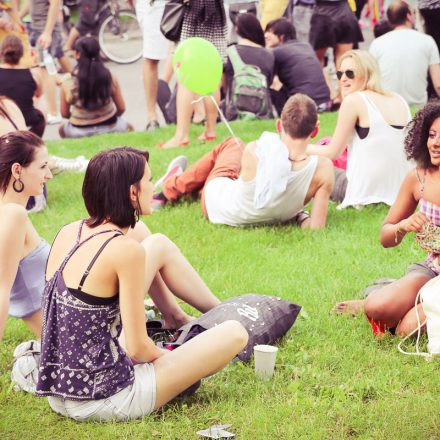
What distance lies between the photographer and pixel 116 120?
9938 millimetres

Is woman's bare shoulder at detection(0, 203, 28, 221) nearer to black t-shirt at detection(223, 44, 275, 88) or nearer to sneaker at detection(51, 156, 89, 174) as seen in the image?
sneaker at detection(51, 156, 89, 174)

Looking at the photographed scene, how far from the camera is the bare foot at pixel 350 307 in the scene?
468 centimetres

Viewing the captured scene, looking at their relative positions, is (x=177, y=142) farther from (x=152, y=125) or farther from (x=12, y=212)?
(x=12, y=212)

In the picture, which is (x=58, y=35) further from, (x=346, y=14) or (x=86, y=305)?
(x=86, y=305)

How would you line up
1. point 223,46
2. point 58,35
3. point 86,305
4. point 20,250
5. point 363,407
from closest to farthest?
1. point 86,305
2. point 363,407
3. point 20,250
4. point 223,46
5. point 58,35

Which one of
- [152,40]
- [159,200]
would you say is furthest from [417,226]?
[152,40]

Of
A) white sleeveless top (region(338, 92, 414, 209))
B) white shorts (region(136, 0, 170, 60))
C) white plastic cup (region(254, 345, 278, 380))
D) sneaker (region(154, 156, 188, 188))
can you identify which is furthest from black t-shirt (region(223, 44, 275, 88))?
white plastic cup (region(254, 345, 278, 380))

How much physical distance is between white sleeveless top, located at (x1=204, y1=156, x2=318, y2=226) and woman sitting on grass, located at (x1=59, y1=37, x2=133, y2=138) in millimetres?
3391

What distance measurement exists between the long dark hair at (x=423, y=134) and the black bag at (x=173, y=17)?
14.4 feet

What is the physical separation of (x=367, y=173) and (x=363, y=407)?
304 cm

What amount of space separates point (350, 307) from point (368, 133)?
1.98 meters

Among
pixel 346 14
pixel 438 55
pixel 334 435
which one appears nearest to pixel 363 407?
pixel 334 435

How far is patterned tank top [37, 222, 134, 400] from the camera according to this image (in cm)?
343

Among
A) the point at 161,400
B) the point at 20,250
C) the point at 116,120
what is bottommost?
the point at 116,120
